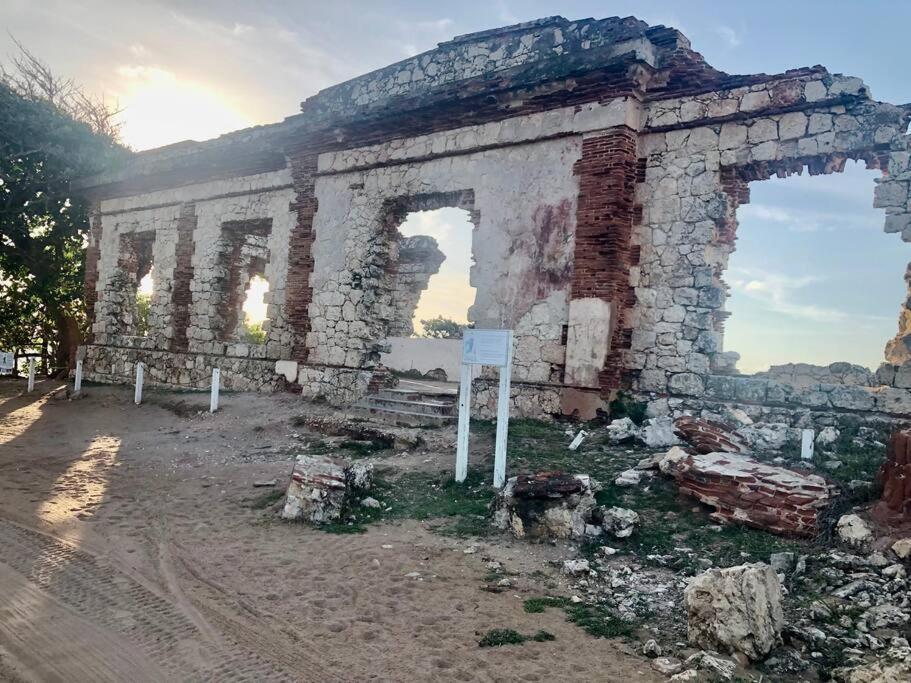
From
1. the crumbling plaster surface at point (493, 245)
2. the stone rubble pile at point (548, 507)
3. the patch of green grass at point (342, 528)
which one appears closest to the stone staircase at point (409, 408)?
the crumbling plaster surface at point (493, 245)

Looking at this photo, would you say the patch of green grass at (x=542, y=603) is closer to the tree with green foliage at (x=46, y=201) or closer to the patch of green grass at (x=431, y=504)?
the patch of green grass at (x=431, y=504)

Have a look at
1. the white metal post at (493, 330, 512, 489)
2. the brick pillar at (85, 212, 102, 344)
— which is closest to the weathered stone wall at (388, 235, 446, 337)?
the brick pillar at (85, 212, 102, 344)

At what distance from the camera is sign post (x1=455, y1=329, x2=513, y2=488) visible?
6.78 metres

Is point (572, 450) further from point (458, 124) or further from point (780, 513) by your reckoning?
point (458, 124)

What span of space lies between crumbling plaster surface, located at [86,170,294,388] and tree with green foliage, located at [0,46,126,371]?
218 cm

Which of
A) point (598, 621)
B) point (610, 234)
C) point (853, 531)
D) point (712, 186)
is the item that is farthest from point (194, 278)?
point (853, 531)

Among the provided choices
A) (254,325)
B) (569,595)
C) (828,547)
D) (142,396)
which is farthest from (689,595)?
(254,325)

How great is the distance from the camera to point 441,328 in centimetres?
2442

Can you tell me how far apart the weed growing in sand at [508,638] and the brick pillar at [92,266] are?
17.9 metres

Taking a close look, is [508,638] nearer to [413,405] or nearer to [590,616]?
[590,616]

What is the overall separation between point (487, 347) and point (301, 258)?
7.12m

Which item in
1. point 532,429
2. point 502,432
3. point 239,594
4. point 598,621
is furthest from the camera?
point 532,429

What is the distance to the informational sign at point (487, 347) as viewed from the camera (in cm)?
695

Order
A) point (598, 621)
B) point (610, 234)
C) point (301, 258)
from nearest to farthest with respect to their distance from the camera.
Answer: point (598, 621), point (610, 234), point (301, 258)
